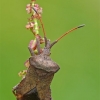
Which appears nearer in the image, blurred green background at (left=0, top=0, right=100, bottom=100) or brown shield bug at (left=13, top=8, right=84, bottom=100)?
brown shield bug at (left=13, top=8, right=84, bottom=100)

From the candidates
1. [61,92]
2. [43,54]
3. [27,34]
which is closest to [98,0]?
[27,34]

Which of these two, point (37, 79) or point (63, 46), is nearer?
point (37, 79)

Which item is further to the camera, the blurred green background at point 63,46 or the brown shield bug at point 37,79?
the blurred green background at point 63,46

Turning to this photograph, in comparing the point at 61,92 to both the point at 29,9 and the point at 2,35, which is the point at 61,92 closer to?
the point at 2,35
